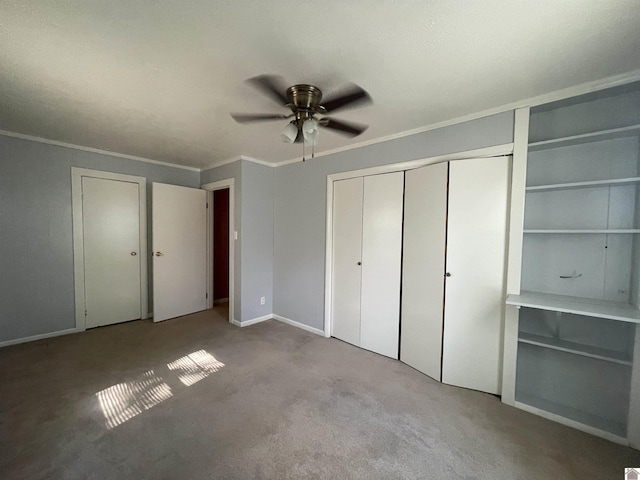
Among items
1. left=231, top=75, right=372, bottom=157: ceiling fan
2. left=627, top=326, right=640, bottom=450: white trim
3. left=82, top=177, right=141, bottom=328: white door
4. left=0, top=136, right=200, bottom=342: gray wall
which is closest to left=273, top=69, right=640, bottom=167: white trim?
left=231, top=75, right=372, bottom=157: ceiling fan

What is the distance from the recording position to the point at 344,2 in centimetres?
108

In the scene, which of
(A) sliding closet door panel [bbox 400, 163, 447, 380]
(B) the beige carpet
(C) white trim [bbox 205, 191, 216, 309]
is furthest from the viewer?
(C) white trim [bbox 205, 191, 216, 309]

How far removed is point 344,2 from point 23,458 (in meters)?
2.89

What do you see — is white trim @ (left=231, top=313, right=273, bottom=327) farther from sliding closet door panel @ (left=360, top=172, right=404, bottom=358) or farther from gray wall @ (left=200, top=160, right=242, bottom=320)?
sliding closet door panel @ (left=360, top=172, right=404, bottom=358)

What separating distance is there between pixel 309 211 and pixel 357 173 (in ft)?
2.68

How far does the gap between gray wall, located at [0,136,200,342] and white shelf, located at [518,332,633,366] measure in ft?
15.9

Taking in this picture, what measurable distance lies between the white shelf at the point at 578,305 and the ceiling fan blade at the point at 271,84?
2.10 meters

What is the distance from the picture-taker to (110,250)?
3.38m

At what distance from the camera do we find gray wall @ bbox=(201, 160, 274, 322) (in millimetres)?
3414

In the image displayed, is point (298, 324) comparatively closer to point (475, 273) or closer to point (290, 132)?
point (475, 273)

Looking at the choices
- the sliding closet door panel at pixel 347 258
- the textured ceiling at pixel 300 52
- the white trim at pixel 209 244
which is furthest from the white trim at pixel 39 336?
the sliding closet door panel at pixel 347 258

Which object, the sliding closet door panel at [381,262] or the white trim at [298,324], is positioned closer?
the sliding closet door panel at [381,262]

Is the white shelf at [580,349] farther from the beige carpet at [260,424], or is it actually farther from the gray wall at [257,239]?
the gray wall at [257,239]

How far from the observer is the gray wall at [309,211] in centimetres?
244
